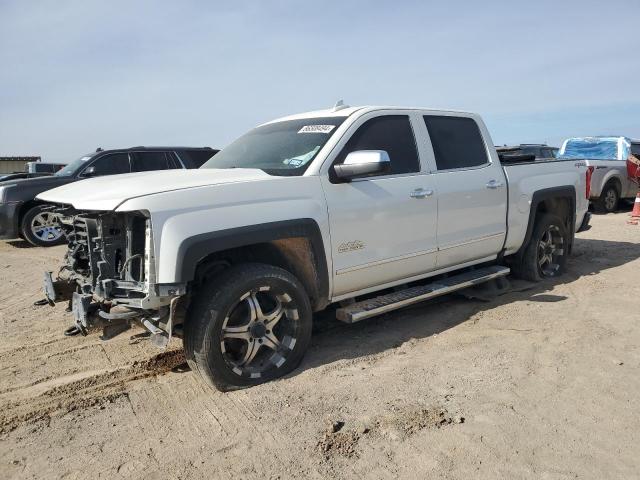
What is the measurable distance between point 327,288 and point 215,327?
3.10ft

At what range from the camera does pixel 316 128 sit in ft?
13.8

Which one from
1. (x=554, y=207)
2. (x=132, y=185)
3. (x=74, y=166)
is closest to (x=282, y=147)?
(x=132, y=185)

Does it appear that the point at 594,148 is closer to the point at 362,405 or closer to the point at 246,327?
the point at 362,405

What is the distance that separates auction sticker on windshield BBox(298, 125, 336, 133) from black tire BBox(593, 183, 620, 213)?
35.2 feet

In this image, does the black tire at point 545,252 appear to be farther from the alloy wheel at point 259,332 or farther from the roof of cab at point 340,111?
the alloy wheel at point 259,332

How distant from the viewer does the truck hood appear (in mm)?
3107

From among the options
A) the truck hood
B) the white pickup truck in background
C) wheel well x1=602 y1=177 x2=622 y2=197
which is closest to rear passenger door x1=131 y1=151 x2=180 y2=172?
the truck hood

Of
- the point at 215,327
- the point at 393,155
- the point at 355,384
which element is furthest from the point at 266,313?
the point at 393,155

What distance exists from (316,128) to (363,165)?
0.77 meters

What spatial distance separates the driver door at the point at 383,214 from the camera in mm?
3820

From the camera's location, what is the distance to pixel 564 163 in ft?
20.2

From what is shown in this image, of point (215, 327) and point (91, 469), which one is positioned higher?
point (215, 327)

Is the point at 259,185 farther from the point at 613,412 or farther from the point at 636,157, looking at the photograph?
the point at 636,157

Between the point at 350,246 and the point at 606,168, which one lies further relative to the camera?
the point at 606,168
